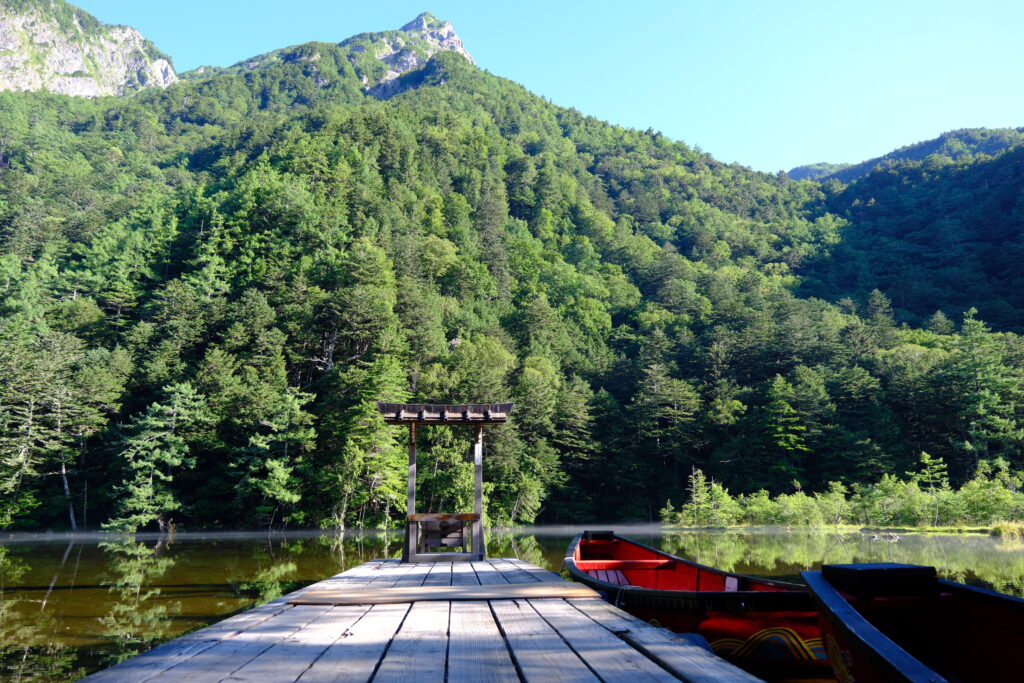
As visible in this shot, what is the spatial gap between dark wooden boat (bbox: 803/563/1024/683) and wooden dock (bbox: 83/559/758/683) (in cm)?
86

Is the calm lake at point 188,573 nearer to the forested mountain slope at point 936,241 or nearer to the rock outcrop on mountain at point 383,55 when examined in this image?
the forested mountain slope at point 936,241

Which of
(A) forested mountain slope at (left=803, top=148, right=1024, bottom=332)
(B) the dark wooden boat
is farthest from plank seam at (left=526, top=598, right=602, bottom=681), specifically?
(A) forested mountain slope at (left=803, top=148, right=1024, bottom=332)

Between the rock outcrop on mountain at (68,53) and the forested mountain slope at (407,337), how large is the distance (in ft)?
107

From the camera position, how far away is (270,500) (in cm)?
3238

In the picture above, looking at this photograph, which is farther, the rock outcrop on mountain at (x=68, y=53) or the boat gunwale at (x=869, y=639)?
the rock outcrop on mountain at (x=68, y=53)

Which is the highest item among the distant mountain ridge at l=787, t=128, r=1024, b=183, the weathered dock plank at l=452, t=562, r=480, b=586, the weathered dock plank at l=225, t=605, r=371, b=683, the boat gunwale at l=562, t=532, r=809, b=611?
the distant mountain ridge at l=787, t=128, r=1024, b=183

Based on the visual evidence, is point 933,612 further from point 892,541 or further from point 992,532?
point 992,532

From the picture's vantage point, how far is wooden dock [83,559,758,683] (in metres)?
2.49

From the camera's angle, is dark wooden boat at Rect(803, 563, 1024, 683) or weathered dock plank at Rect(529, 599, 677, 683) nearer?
weathered dock plank at Rect(529, 599, 677, 683)

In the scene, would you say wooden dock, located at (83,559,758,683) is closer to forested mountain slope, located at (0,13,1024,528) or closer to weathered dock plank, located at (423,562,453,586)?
weathered dock plank, located at (423,562,453,586)

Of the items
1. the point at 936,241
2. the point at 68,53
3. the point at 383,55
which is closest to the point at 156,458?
the point at 936,241

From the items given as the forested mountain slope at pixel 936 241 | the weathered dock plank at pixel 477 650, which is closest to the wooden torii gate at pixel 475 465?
the weathered dock plank at pixel 477 650

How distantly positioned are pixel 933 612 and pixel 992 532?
84.5ft

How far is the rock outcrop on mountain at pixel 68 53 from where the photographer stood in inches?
4326
